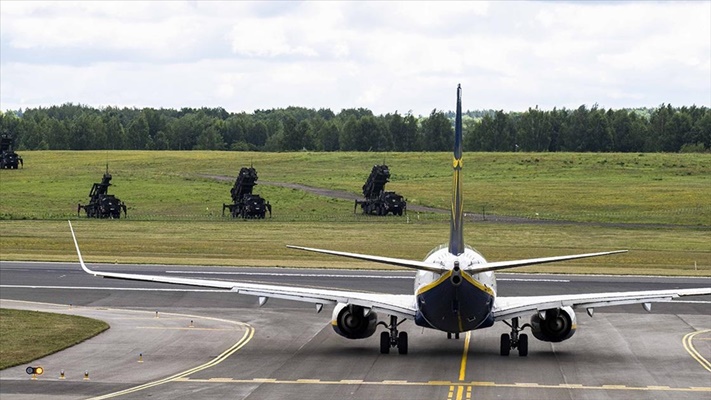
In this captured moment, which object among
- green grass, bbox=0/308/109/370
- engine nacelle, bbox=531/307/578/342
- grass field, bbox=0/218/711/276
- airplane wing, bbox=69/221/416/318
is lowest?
grass field, bbox=0/218/711/276

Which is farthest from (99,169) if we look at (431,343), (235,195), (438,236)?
(431,343)

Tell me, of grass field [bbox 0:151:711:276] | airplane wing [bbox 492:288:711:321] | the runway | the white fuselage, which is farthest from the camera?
grass field [bbox 0:151:711:276]

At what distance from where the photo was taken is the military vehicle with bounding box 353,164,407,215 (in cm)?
12762

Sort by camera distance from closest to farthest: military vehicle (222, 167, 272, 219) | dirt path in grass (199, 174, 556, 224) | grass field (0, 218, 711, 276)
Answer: grass field (0, 218, 711, 276)
dirt path in grass (199, 174, 556, 224)
military vehicle (222, 167, 272, 219)

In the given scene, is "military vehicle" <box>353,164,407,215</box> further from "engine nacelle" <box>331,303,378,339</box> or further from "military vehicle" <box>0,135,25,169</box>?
"engine nacelle" <box>331,303,378,339</box>

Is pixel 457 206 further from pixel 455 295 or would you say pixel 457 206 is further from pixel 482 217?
pixel 482 217

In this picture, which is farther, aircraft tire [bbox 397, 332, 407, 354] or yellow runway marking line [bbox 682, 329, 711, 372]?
aircraft tire [bbox 397, 332, 407, 354]

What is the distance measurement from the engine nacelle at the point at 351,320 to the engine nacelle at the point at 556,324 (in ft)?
20.9

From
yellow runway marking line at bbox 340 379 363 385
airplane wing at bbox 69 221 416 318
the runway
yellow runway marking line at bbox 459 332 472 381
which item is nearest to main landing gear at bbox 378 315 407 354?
the runway

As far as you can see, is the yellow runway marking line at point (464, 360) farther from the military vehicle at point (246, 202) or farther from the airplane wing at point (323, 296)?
the military vehicle at point (246, 202)

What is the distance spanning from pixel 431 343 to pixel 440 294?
28.8 ft

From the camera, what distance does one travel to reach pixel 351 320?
45.9 metres

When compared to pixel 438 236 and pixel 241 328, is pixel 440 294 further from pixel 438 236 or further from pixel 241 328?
pixel 438 236

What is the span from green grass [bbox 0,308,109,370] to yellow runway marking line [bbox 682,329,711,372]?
2448 centimetres
